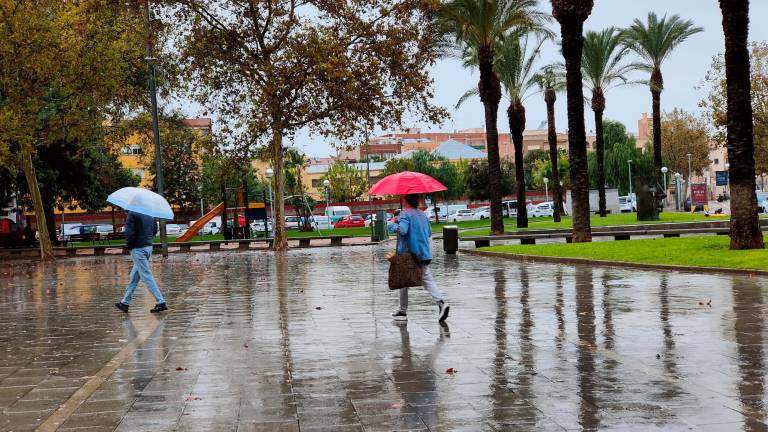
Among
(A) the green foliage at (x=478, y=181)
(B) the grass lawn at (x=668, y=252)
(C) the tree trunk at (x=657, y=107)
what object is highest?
(C) the tree trunk at (x=657, y=107)

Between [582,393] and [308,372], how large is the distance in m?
2.27

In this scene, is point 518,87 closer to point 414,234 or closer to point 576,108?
point 576,108

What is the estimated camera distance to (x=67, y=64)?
106 ft

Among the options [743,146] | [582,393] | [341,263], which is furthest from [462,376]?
[341,263]

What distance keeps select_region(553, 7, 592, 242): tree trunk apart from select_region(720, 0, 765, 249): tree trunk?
22.3 feet

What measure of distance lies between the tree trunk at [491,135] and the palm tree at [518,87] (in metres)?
7.41

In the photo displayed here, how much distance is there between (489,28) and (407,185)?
24235 millimetres

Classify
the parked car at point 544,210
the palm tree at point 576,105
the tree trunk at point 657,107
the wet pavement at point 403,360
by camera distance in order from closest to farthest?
the wet pavement at point 403,360, the palm tree at point 576,105, the tree trunk at point 657,107, the parked car at point 544,210

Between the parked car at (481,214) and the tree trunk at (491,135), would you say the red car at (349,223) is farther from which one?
the tree trunk at (491,135)

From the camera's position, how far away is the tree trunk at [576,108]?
24844 mm

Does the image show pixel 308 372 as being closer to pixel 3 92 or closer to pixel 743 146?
pixel 743 146

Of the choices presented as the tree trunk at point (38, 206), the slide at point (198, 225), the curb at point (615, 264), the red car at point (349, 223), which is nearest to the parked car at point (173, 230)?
the red car at point (349, 223)

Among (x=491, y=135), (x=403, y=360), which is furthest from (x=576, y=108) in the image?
(x=403, y=360)

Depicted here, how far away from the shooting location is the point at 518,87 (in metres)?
45.0
